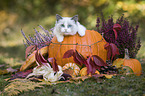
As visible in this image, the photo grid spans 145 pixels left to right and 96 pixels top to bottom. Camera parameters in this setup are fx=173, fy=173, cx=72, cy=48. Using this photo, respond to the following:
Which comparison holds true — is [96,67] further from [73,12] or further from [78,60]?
[73,12]

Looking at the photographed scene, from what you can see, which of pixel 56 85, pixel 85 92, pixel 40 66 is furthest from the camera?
pixel 40 66

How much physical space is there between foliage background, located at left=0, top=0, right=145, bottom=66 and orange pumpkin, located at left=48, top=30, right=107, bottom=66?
2.67 metres

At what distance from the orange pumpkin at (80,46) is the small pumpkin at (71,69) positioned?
10cm

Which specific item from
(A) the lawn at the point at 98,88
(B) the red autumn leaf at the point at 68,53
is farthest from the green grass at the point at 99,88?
(B) the red autumn leaf at the point at 68,53

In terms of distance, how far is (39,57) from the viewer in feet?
6.60

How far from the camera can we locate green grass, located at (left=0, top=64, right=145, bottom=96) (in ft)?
4.64

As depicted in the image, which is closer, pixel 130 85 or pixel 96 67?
pixel 130 85

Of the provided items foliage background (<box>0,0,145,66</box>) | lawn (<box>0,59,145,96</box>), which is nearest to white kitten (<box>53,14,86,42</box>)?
lawn (<box>0,59,145,96</box>)

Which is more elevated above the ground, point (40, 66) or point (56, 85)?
point (40, 66)

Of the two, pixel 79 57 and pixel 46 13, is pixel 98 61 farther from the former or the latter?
pixel 46 13

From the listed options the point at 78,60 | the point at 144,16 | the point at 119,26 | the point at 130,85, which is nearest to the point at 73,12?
the point at 144,16

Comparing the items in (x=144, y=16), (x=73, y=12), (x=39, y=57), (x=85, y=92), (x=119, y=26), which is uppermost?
(x=73, y=12)

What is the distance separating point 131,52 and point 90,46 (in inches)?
24.8

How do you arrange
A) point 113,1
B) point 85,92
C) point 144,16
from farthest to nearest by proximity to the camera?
point 113,1 < point 144,16 < point 85,92
